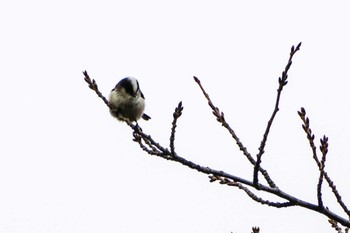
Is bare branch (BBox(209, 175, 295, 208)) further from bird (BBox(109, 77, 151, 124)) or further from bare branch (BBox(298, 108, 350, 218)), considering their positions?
bird (BBox(109, 77, 151, 124))

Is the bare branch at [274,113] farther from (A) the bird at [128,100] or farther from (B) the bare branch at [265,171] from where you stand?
(A) the bird at [128,100]

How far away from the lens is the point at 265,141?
311 cm

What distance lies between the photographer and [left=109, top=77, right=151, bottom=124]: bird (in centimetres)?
884

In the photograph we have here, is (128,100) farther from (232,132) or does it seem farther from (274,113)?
(274,113)

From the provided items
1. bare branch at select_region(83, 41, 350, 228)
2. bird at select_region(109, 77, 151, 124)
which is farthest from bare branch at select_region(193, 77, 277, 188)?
bird at select_region(109, 77, 151, 124)

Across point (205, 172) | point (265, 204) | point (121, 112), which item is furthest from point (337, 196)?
point (121, 112)

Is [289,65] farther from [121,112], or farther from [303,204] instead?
[121,112]

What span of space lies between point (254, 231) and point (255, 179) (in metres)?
0.67

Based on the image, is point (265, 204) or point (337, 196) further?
point (265, 204)

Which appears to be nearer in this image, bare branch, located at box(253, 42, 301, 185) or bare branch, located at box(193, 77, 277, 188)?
bare branch, located at box(253, 42, 301, 185)

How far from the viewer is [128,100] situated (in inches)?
348

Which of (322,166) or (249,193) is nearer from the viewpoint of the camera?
(322,166)

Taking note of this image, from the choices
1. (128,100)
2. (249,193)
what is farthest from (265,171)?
(128,100)

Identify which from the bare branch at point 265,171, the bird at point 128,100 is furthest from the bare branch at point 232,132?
the bird at point 128,100
